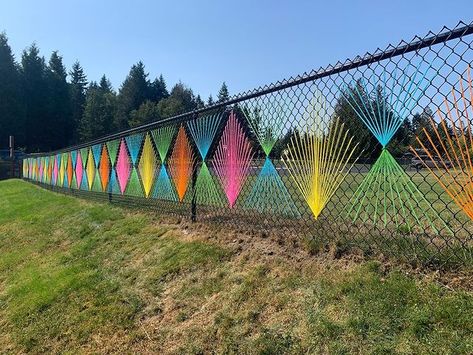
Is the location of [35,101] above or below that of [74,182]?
above

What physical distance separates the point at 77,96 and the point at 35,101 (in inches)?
696

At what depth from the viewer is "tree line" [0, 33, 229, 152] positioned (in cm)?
5806

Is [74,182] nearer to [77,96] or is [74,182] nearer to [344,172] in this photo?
[344,172]

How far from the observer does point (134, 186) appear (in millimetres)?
7188

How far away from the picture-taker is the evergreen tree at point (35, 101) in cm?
6084

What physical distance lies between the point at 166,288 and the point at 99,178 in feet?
21.0

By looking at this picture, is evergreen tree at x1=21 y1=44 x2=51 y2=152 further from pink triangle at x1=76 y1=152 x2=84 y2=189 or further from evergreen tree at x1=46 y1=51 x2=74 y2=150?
pink triangle at x1=76 y1=152 x2=84 y2=189

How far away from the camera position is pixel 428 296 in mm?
2273

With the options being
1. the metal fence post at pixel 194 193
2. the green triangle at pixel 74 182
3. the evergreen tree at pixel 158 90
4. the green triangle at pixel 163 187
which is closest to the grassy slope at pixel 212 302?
the metal fence post at pixel 194 193

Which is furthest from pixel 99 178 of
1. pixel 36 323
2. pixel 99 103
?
pixel 99 103

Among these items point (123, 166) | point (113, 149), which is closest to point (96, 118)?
point (113, 149)

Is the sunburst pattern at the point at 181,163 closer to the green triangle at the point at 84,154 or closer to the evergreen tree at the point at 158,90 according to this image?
the green triangle at the point at 84,154

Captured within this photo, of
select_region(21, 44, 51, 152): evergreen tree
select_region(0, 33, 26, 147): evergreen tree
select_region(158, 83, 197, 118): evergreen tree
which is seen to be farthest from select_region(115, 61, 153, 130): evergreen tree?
select_region(0, 33, 26, 147): evergreen tree

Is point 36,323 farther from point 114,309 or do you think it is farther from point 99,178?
point 99,178
